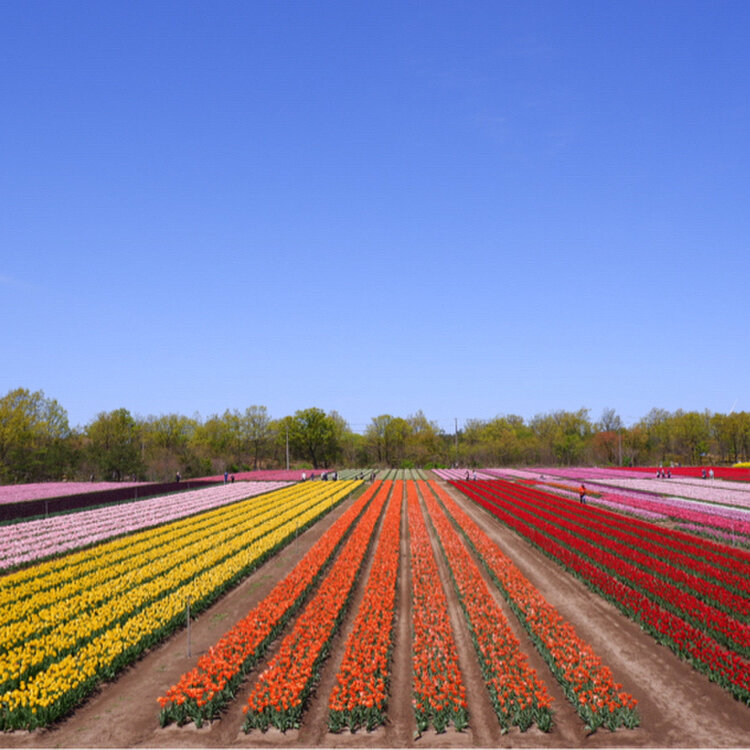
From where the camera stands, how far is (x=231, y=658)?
11.5 meters

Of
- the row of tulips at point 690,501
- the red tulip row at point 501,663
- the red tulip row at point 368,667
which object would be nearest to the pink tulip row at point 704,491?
the row of tulips at point 690,501

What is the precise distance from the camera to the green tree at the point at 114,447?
76625 mm

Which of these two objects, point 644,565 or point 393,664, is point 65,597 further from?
point 644,565

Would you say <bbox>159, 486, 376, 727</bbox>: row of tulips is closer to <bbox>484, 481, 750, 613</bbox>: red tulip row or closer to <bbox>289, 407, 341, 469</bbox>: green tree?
<bbox>484, 481, 750, 613</bbox>: red tulip row

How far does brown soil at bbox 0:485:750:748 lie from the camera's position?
9023 millimetres

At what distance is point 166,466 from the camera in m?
87.9

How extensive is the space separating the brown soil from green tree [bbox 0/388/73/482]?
7306cm

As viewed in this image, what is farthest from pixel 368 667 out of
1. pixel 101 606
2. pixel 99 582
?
pixel 99 582

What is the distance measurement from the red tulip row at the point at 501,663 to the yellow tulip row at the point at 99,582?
11.0m

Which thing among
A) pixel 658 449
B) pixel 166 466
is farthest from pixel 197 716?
pixel 658 449

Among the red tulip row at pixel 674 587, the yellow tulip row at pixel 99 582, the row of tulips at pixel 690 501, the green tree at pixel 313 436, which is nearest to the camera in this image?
the red tulip row at pixel 674 587

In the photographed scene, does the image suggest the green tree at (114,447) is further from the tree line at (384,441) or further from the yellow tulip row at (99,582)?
the yellow tulip row at (99,582)

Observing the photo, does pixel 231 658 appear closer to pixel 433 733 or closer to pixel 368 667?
pixel 368 667

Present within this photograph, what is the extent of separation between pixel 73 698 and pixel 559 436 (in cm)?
12501
